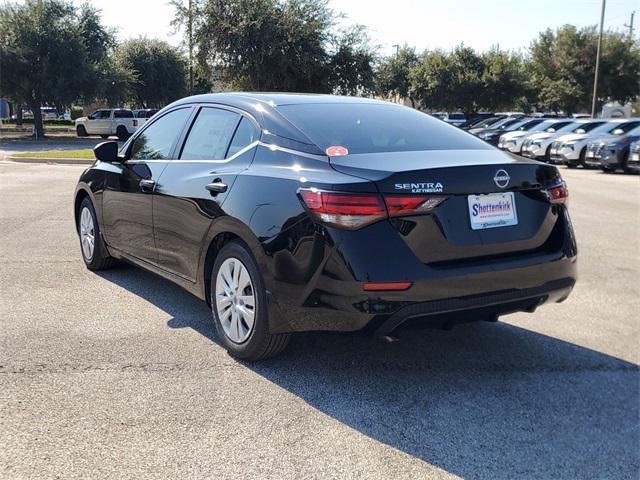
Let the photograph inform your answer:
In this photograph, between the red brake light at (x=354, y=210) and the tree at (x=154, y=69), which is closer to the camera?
the red brake light at (x=354, y=210)

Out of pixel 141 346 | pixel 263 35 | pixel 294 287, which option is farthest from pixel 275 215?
pixel 263 35

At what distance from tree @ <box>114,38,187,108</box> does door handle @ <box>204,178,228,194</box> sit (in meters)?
43.2

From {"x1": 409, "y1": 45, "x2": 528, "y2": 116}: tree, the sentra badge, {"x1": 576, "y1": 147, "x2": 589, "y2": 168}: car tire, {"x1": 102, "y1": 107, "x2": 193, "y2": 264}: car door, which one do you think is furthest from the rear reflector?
{"x1": 409, "y1": 45, "x2": 528, "y2": 116}: tree

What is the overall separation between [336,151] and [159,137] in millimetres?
2148

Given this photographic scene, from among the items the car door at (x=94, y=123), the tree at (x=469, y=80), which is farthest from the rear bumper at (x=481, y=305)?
the tree at (x=469, y=80)

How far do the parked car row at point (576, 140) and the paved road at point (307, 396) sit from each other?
38.0ft

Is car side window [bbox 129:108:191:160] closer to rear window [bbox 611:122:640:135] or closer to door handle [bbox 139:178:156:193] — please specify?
door handle [bbox 139:178:156:193]

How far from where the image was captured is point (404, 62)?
5281cm

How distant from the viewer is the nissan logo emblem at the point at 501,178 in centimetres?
367

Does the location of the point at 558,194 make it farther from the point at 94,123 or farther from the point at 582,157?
the point at 94,123

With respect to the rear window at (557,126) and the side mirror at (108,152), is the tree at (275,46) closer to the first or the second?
the rear window at (557,126)

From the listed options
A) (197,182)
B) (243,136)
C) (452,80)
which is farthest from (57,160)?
(452,80)

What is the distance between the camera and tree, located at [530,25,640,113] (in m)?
43.0

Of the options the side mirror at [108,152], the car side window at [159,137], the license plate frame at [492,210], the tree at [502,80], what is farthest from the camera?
the tree at [502,80]
